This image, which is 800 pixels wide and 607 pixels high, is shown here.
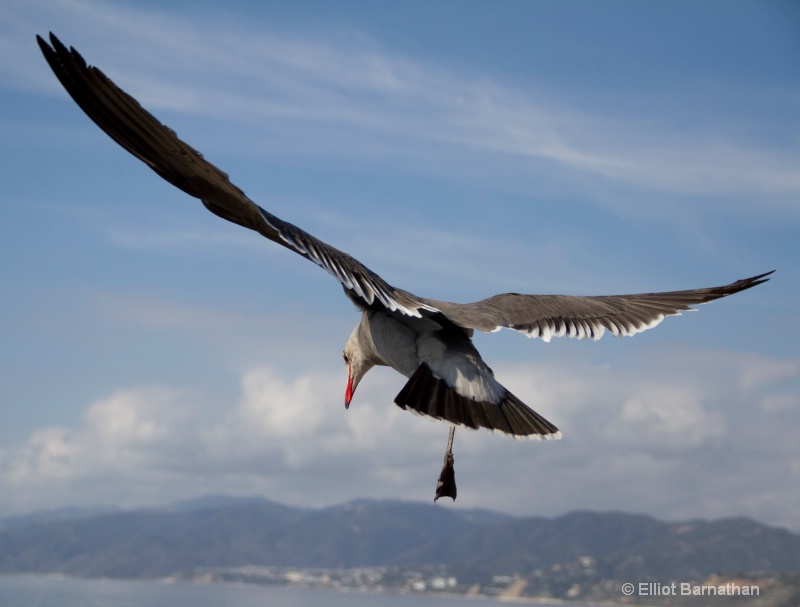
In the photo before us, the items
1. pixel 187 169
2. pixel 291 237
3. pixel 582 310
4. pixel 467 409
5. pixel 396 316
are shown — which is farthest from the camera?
pixel 582 310

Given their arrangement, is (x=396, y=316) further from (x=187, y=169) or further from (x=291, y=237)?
(x=187, y=169)

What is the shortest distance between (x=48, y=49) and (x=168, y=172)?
6.42 feet

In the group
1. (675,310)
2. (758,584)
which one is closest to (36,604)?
(758,584)

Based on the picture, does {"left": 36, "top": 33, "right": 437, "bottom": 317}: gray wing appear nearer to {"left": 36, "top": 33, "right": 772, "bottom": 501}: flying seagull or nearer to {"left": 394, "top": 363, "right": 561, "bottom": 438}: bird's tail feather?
{"left": 36, "top": 33, "right": 772, "bottom": 501}: flying seagull

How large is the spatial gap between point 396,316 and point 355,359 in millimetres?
1384

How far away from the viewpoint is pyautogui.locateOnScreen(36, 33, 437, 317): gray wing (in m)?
7.91

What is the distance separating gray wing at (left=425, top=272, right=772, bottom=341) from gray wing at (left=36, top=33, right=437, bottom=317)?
5.17ft

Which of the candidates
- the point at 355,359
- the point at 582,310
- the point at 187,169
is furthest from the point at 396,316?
the point at 582,310

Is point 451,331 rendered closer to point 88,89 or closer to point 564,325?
point 564,325

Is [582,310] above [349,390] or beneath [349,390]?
above

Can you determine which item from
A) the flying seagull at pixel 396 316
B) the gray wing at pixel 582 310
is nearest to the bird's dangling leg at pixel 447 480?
the flying seagull at pixel 396 316

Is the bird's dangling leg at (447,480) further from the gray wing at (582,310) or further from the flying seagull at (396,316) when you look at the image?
the gray wing at (582,310)

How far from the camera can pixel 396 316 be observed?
10414 mm

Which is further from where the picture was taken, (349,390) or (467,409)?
(349,390)
